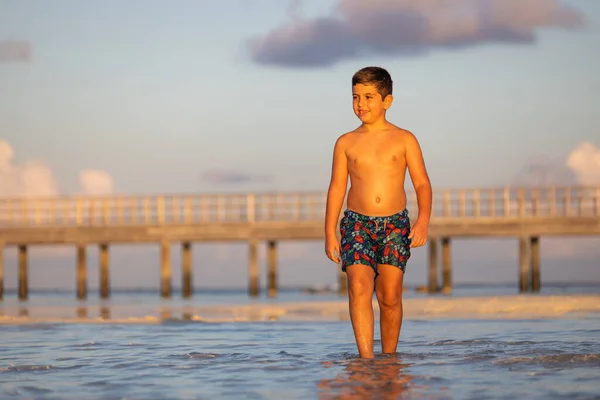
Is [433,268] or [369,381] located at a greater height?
[369,381]

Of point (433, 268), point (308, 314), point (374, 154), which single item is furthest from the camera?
point (433, 268)

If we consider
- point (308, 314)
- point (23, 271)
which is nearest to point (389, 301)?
point (308, 314)

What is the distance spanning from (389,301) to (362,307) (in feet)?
1.29

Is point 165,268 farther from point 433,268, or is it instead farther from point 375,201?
point 375,201

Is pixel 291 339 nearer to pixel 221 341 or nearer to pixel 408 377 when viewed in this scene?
pixel 221 341

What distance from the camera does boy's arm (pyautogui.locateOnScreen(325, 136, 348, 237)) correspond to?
262 inches

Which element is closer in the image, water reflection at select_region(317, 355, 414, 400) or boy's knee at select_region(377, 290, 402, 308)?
water reflection at select_region(317, 355, 414, 400)

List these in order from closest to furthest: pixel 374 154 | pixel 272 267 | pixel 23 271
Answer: pixel 374 154
pixel 272 267
pixel 23 271

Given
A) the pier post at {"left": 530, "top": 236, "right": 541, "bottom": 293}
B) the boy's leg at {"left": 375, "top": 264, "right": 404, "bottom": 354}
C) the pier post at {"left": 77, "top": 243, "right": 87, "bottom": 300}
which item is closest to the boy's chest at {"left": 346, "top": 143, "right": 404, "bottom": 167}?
the boy's leg at {"left": 375, "top": 264, "right": 404, "bottom": 354}

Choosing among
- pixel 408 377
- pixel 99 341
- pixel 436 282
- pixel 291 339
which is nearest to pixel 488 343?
pixel 291 339

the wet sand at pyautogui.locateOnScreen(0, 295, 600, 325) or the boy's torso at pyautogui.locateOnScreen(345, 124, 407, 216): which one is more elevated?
the boy's torso at pyautogui.locateOnScreen(345, 124, 407, 216)

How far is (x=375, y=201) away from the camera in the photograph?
6605 mm

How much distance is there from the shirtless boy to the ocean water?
0.48 meters

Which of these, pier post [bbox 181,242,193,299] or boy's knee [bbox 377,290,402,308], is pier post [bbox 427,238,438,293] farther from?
boy's knee [bbox 377,290,402,308]
